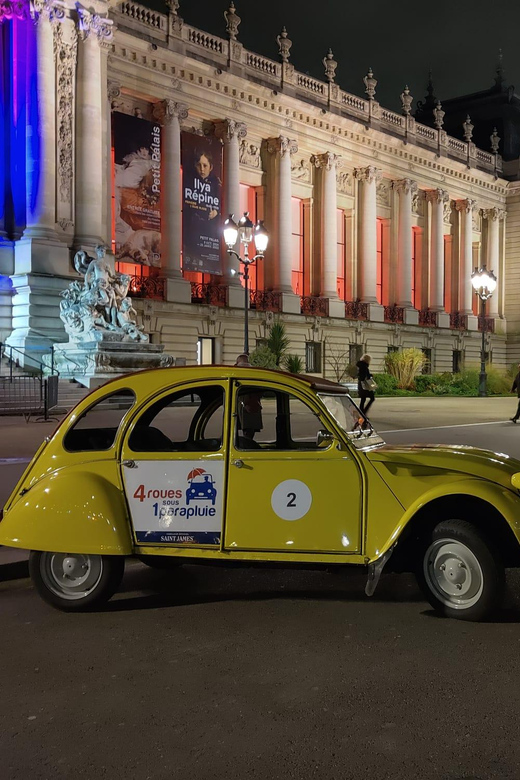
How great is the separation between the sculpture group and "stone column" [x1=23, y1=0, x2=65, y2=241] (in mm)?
3324

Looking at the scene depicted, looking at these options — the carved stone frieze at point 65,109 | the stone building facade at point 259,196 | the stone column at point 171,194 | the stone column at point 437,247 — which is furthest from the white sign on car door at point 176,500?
the stone column at point 437,247

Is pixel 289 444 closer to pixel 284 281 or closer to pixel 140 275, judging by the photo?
pixel 140 275

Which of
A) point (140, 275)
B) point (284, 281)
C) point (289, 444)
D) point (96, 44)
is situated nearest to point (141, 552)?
point (289, 444)

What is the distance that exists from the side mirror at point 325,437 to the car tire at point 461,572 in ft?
2.97

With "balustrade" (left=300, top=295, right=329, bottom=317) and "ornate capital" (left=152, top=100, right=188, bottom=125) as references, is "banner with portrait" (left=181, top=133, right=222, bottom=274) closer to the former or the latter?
"ornate capital" (left=152, top=100, right=188, bottom=125)

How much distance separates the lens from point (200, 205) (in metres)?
34.6

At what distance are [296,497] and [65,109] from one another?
88.3ft

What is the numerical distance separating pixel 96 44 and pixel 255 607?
28673 millimetres

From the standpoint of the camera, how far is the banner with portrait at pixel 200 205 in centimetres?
3422

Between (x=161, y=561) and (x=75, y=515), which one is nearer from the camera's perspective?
(x=75, y=515)

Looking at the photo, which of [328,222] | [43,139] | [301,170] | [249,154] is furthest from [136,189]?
[328,222]

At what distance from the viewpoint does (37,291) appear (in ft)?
84.8

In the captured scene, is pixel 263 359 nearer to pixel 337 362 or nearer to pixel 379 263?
pixel 337 362

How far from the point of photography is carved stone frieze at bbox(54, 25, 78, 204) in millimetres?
27453
